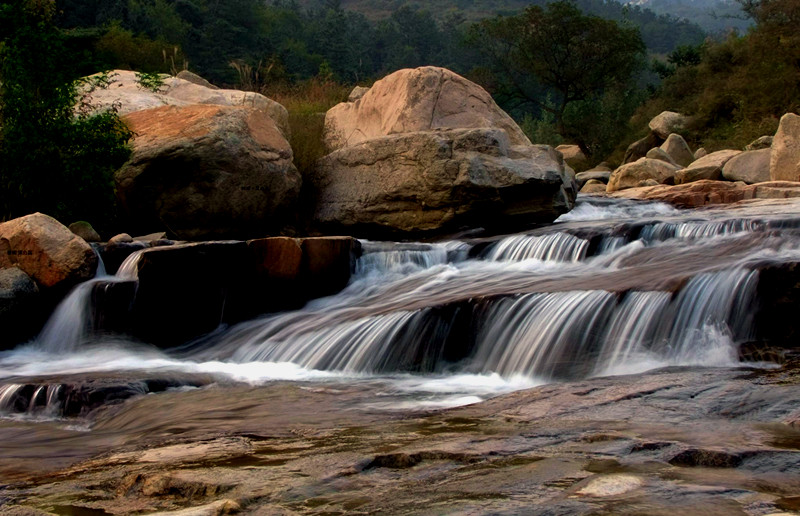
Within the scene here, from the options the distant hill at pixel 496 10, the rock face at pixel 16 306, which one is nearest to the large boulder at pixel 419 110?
the rock face at pixel 16 306

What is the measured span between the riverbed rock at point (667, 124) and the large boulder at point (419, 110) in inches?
664

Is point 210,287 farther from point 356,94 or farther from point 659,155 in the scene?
point 659,155

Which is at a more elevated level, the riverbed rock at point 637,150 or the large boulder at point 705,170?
the riverbed rock at point 637,150

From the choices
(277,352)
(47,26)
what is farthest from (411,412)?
(47,26)

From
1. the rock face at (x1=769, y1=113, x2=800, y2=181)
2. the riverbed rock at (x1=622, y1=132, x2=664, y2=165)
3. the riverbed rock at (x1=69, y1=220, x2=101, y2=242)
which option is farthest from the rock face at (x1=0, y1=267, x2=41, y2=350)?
the riverbed rock at (x1=622, y1=132, x2=664, y2=165)

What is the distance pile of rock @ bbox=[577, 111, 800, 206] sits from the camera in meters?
14.1

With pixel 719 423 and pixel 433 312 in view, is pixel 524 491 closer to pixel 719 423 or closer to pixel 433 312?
pixel 719 423

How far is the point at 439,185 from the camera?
37.9 ft

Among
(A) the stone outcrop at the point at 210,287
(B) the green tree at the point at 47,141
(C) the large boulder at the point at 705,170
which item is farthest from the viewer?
(C) the large boulder at the point at 705,170

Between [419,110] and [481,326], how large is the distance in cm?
709

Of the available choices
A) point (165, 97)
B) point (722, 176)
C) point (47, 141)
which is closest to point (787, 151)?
point (722, 176)

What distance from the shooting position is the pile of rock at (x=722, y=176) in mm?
14086

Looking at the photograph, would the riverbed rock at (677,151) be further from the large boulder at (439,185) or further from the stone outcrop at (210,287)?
the stone outcrop at (210,287)

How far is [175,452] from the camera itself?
4023 millimetres
